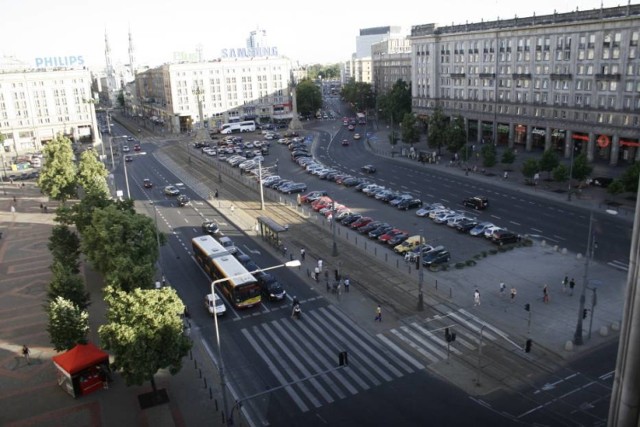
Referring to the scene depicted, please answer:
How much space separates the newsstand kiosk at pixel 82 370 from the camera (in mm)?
33375

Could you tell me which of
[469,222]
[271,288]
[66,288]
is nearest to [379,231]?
[469,222]

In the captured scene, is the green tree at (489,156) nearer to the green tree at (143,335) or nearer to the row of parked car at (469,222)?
the row of parked car at (469,222)

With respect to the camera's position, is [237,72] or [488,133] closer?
[488,133]

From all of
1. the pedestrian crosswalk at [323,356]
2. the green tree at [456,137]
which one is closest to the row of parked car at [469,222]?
the pedestrian crosswalk at [323,356]

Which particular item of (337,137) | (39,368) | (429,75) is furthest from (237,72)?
(39,368)

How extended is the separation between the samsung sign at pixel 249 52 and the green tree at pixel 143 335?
16432cm

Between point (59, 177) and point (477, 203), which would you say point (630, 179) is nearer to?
point (477, 203)

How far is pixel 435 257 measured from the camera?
52938mm

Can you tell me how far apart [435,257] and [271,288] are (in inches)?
690

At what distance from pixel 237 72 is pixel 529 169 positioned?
12633cm

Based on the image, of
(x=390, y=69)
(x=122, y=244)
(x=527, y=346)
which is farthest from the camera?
(x=390, y=69)

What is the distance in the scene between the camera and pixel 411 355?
36875 millimetres

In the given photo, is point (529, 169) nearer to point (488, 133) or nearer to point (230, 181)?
point (488, 133)

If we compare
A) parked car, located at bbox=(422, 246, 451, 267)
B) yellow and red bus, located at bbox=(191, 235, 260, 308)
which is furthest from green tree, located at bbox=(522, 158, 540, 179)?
yellow and red bus, located at bbox=(191, 235, 260, 308)
